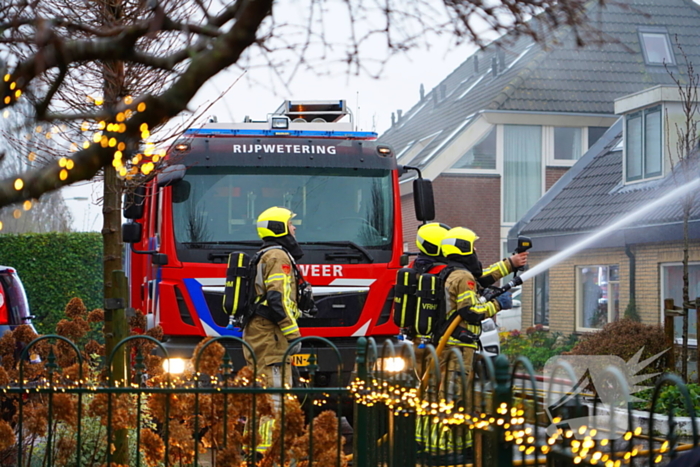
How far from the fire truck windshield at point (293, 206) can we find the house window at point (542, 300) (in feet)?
38.9

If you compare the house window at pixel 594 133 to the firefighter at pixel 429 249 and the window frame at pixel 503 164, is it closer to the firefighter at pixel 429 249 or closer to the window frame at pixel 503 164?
the window frame at pixel 503 164

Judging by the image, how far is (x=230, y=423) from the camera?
17.0 ft

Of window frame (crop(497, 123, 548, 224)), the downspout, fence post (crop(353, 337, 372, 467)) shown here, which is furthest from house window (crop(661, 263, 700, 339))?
fence post (crop(353, 337, 372, 467))

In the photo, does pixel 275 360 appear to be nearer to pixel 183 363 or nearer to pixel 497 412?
pixel 183 363

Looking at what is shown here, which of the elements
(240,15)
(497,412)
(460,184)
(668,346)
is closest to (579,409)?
(497,412)

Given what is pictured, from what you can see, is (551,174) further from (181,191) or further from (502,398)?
(502,398)

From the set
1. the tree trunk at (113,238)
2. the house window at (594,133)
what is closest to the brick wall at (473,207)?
the house window at (594,133)

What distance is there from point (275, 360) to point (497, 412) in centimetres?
460

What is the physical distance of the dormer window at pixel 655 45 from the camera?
2648cm

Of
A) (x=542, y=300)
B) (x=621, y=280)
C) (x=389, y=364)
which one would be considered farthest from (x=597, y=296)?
(x=389, y=364)

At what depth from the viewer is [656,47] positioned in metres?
26.7

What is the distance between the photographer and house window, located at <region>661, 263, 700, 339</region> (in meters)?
15.0

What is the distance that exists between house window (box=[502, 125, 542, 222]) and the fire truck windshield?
59.0ft

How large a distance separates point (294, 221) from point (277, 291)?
61.4 inches
